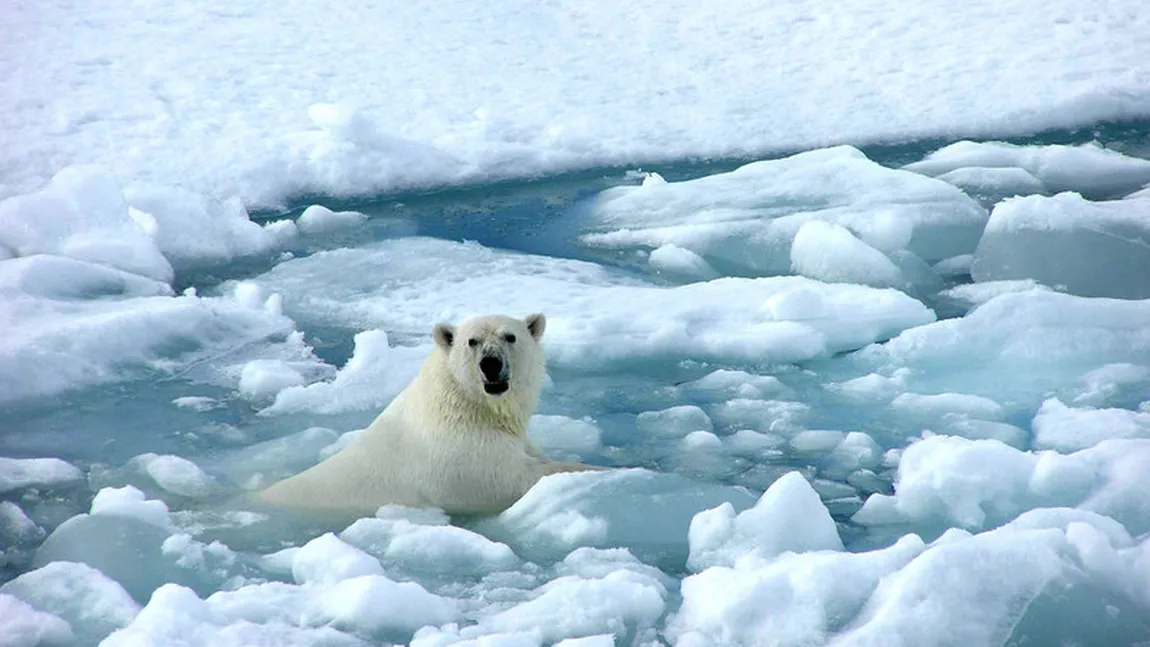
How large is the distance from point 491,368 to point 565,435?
58 centimetres

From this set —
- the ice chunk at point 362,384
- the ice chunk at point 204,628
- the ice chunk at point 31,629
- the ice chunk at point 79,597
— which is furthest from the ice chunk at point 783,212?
the ice chunk at point 31,629

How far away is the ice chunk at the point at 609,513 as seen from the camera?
12.4 ft

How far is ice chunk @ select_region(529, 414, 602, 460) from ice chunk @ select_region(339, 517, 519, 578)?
3.23 feet

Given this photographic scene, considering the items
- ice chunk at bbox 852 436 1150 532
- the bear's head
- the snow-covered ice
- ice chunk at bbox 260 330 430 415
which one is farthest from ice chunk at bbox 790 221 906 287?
ice chunk at bbox 852 436 1150 532

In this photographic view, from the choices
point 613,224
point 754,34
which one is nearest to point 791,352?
point 613,224

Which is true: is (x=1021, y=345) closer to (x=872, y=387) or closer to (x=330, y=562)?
(x=872, y=387)

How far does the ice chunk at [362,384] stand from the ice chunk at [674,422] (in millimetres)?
937

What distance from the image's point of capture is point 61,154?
7926 millimetres

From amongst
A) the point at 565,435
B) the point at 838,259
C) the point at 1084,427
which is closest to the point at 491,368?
the point at 565,435

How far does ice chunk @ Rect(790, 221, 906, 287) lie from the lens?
242 inches

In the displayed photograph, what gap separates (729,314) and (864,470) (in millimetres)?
1358

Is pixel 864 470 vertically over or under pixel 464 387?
under

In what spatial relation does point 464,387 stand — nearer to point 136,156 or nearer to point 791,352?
point 791,352

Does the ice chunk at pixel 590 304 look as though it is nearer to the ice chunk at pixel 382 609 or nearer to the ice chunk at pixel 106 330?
the ice chunk at pixel 106 330
